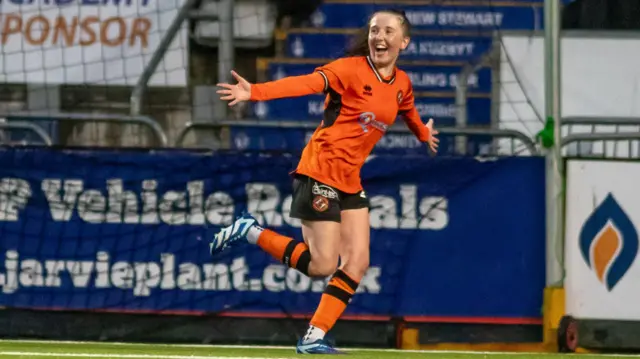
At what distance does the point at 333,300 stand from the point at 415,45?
10.4 ft

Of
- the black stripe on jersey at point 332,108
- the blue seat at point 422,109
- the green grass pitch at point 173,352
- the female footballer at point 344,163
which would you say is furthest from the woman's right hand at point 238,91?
the blue seat at point 422,109

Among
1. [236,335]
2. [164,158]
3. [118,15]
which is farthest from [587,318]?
[118,15]

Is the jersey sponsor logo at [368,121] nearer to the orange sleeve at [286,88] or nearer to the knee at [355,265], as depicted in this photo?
the orange sleeve at [286,88]

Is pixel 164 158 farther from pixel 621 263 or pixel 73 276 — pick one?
pixel 621 263

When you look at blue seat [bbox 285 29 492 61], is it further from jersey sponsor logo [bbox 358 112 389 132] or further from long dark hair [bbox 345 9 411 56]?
jersey sponsor logo [bbox 358 112 389 132]

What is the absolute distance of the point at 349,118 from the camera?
7680 millimetres

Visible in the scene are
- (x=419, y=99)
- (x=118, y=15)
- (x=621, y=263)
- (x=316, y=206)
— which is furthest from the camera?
(x=118, y=15)

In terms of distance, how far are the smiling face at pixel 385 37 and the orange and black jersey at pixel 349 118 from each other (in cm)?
7

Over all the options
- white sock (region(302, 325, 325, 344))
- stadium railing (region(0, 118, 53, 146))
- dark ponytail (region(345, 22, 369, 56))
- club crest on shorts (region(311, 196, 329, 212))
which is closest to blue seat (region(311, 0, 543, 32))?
dark ponytail (region(345, 22, 369, 56))

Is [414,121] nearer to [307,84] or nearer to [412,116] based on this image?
[412,116]

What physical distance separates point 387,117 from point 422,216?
147 cm

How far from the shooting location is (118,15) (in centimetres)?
1146

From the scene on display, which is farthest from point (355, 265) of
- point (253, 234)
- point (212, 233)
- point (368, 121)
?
point (212, 233)

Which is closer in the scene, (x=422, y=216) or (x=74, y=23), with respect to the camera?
(x=422, y=216)
